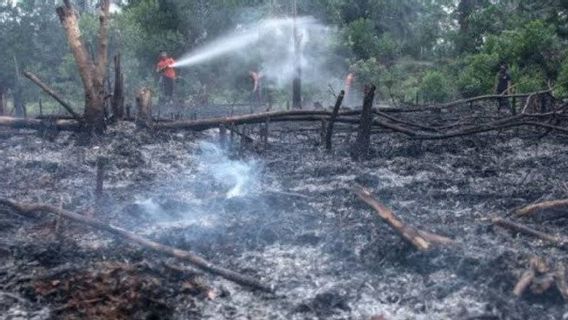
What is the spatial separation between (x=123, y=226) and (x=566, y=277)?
4.34m

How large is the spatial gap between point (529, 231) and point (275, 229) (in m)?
2.49

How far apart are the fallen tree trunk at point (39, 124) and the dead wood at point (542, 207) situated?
7.30 metres

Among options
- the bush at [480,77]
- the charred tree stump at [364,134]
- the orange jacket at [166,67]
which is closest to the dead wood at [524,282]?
the charred tree stump at [364,134]

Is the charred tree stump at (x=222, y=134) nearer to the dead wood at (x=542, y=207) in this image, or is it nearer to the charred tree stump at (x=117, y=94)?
the charred tree stump at (x=117, y=94)

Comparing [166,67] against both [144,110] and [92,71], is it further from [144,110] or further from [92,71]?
[92,71]

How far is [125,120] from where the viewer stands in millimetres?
10969

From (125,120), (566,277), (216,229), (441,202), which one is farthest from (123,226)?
(125,120)

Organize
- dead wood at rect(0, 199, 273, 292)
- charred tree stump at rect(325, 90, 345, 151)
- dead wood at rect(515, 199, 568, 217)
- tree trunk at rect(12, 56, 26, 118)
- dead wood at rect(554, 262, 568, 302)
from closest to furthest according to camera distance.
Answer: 1. dead wood at rect(554, 262, 568, 302)
2. dead wood at rect(0, 199, 273, 292)
3. dead wood at rect(515, 199, 568, 217)
4. charred tree stump at rect(325, 90, 345, 151)
5. tree trunk at rect(12, 56, 26, 118)

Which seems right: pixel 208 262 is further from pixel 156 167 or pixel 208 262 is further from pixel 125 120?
pixel 125 120

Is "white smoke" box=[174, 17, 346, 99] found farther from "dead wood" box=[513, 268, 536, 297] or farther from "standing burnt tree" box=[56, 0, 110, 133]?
"dead wood" box=[513, 268, 536, 297]

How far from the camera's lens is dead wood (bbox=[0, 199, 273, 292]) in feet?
15.4

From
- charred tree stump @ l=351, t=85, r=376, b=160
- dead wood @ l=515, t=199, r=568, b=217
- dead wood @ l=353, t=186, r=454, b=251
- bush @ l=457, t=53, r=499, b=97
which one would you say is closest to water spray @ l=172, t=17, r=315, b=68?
bush @ l=457, t=53, r=499, b=97

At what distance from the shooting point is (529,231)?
5359 mm

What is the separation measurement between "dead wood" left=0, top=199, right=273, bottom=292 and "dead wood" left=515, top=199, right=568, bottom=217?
298 centimetres
